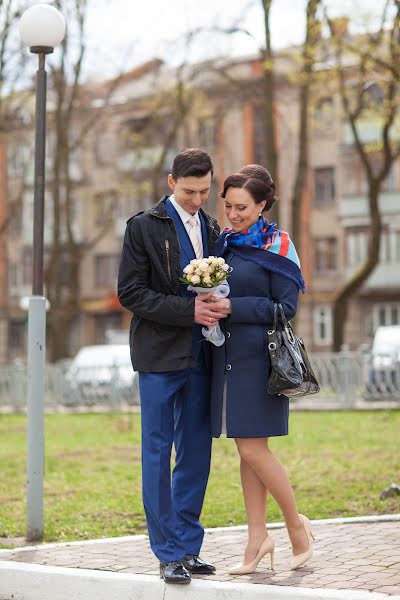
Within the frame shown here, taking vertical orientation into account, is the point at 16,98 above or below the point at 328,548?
above

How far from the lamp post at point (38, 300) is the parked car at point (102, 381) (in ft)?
54.7

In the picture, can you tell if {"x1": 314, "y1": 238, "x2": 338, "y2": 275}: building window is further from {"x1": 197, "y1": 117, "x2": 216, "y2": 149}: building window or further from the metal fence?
the metal fence

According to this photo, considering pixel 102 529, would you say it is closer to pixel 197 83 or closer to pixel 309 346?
pixel 197 83

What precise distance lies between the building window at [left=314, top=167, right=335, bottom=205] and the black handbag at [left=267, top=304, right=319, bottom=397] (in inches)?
1885

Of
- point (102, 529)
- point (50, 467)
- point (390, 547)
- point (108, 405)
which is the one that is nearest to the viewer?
point (390, 547)

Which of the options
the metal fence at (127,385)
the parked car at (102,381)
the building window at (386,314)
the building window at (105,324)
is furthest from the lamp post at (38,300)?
the building window at (105,324)

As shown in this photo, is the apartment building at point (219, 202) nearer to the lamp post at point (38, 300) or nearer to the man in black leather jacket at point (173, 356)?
the lamp post at point (38, 300)

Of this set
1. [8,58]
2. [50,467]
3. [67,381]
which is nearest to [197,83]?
[8,58]

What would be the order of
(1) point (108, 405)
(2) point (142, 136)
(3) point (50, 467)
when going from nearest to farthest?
1. (3) point (50, 467)
2. (1) point (108, 405)
3. (2) point (142, 136)

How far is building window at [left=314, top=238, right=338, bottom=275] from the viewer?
5328cm

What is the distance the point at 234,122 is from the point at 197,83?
49.5ft

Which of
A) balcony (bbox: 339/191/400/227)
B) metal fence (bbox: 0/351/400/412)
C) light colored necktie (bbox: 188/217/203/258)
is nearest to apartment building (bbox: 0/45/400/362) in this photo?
balcony (bbox: 339/191/400/227)

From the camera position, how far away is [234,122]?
2062 inches

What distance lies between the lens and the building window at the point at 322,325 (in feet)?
177
